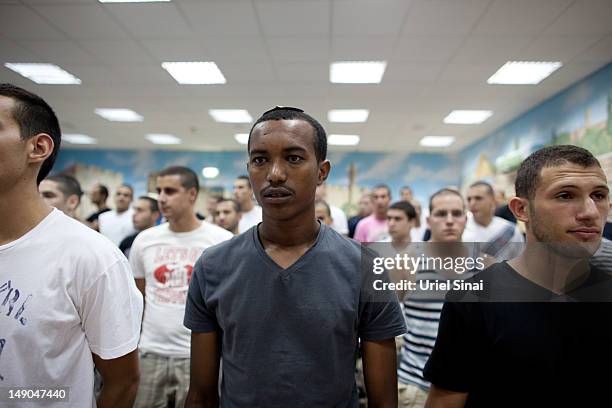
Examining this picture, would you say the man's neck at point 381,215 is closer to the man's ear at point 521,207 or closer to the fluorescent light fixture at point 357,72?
the fluorescent light fixture at point 357,72

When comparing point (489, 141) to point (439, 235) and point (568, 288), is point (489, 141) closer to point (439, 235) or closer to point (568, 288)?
point (439, 235)

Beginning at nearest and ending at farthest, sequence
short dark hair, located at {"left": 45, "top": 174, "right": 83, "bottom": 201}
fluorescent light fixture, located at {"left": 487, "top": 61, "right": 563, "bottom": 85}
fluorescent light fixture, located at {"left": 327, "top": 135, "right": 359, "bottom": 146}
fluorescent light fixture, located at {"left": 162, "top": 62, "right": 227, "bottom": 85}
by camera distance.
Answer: short dark hair, located at {"left": 45, "top": 174, "right": 83, "bottom": 201} < fluorescent light fixture, located at {"left": 487, "top": 61, "right": 563, "bottom": 85} < fluorescent light fixture, located at {"left": 162, "top": 62, "right": 227, "bottom": 85} < fluorescent light fixture, located at {"left": 327, "top": 135, "right": 359, "bottom": 146}

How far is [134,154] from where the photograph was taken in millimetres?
10875

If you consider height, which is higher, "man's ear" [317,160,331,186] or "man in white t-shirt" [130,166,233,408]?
"man's ear" [317,160,331,186]

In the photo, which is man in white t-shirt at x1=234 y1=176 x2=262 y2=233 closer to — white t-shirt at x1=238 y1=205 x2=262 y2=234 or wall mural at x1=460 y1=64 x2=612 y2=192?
white t-shirt at x1=238 y1=205 x2=262 y2=234

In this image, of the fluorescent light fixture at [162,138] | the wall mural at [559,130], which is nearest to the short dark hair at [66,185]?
the wall mural at [559,130]

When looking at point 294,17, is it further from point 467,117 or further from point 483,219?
point 467,117

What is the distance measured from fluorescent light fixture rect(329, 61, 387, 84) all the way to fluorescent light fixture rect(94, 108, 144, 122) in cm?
412

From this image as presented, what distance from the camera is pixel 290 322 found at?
43.5 inches

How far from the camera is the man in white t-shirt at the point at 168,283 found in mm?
2215

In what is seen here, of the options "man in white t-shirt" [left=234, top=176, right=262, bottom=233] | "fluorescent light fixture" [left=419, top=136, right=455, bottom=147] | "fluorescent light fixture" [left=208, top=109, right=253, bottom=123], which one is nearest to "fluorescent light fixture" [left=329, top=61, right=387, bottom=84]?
"man in white t-shirt" [left=234, top=176, right=262, bottom=233]

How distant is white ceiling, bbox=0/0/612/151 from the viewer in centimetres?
376

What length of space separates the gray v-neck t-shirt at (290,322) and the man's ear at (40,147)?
599 millimetres

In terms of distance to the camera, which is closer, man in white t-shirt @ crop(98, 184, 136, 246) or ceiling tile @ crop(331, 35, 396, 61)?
ceiling tile @ crop(331, 35, 396, 61)
